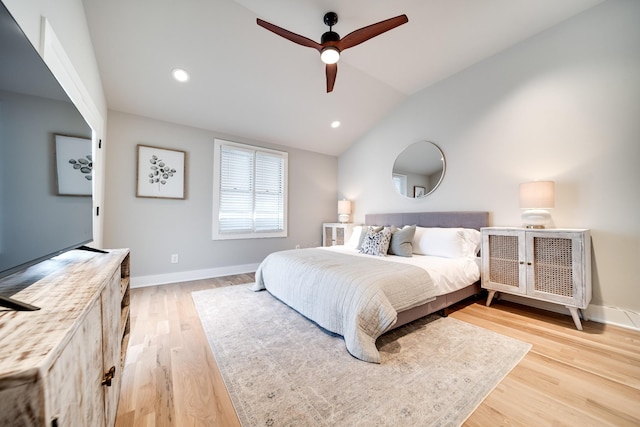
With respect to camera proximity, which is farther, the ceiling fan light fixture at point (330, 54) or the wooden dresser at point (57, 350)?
the ceiling fan light fixture at point (330, 54)

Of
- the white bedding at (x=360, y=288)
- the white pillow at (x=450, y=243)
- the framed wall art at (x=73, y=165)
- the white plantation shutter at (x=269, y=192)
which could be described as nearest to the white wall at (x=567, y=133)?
the white pillow at (x=450, y=243)

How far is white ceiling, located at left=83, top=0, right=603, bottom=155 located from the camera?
7.84ft

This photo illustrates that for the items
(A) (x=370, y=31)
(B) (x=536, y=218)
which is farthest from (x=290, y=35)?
(B) (x=536, y=218)

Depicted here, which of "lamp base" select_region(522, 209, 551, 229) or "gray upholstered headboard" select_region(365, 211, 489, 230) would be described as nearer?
"lamp base" select_region(522, 209, 551, 229)

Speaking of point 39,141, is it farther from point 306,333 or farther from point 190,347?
point 306,333

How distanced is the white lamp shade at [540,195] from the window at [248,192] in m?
3.65

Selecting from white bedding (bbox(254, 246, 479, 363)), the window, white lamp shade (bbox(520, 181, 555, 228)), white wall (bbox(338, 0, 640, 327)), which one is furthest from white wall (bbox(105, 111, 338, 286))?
white lamp shade (bbox(520, 181, 555, 228))

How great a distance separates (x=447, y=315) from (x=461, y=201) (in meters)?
1.63

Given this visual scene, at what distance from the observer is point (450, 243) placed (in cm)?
291

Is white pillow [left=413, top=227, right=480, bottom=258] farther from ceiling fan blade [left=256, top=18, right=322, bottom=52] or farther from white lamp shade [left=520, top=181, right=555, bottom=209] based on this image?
ceiling fan blade [left=256, top=18, right=322, bottom=52]

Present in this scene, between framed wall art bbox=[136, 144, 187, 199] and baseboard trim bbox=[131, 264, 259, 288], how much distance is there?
118 cm

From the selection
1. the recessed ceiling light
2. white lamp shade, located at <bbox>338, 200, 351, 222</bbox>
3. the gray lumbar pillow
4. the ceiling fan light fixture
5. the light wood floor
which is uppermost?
the recessed ceiling light

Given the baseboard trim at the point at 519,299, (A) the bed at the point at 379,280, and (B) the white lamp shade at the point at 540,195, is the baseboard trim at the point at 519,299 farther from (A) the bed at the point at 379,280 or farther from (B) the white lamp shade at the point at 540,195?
(B) the white lamp shade at the point at 540,195

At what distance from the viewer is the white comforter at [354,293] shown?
1.76 metres
